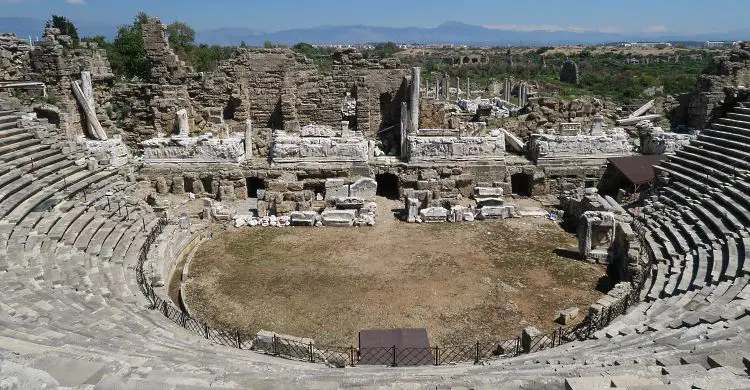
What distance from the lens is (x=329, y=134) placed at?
22500mm

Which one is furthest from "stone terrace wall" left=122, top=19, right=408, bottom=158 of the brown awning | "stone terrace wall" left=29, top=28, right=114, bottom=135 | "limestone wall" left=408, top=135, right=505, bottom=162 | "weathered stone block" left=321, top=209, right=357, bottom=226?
the brown awning

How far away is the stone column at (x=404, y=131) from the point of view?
70.6ft

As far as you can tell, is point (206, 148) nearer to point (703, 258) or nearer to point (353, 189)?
point (353, 189)

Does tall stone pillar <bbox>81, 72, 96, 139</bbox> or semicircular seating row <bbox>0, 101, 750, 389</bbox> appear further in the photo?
tall stone pillar <bbox>81, 72, 96, 139</bbox>

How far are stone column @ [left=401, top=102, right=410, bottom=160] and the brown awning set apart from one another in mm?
7685

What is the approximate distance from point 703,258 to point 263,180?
48.4ft

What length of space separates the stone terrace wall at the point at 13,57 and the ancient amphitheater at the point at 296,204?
0.08 metres

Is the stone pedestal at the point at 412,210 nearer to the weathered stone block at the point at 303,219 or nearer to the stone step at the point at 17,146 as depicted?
the weathered stone block at the point at 303,219

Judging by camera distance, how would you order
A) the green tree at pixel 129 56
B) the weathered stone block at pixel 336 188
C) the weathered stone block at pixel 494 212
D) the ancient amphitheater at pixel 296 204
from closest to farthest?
the ancient amphitheater at pixel 296 204, the weathered stone block at pixel 494 212, the weathered stone block at pixel 336 188, the green tree at pixel 129 56

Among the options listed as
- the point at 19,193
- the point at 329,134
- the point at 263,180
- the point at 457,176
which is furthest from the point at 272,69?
the point at 19,193

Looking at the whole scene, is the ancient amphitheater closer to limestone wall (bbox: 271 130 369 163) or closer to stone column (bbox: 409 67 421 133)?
limestone wall (bbox: 271 130 369 163)

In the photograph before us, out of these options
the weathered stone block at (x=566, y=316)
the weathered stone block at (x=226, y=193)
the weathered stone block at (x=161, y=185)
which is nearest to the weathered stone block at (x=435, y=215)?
the weathered stone block at (x=566, y=316)

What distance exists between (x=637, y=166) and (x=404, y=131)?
8889 mm

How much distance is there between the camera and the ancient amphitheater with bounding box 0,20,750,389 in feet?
24.9
